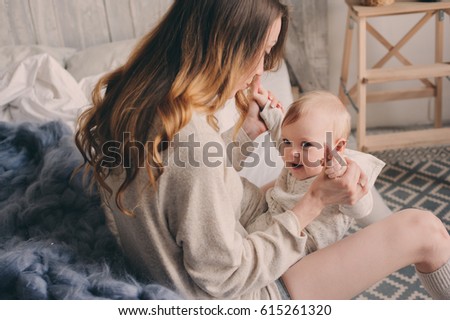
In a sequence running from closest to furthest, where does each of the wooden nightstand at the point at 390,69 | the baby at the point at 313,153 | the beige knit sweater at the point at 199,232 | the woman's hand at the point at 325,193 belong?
the beige knit sweater at the point at 199,232, the woman's hand at the point at 325,193, the baby at the point at 313,153, the wooden nightstand at the point at 390,69

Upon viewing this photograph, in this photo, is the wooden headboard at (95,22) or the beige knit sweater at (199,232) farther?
the wooden headboard at (95,22)

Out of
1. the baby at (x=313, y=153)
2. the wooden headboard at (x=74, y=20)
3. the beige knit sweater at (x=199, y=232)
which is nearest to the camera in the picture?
the beige knit sweater at (x=199, y=232)

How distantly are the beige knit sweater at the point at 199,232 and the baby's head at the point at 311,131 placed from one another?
227mm

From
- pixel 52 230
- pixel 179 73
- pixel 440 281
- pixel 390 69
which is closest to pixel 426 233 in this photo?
pixel 440 281

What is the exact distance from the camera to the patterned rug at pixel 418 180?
2.07m

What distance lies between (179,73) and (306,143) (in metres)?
0.40

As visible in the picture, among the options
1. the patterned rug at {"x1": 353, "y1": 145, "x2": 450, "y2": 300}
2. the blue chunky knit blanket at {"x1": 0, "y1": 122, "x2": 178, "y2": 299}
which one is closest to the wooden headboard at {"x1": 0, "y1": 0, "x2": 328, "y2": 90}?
the patterned rug at {"x1": 353, "y1": 145, "x2": 450, "y2": 300}

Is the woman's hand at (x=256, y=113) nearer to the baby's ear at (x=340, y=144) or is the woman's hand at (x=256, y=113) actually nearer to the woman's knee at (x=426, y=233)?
the baby's ear at (x=340, y=144)

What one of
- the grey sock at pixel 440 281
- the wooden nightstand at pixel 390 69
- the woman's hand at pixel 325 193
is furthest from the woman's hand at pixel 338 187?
the wooden nightstand at pixel 390 69

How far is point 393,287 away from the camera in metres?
1.69

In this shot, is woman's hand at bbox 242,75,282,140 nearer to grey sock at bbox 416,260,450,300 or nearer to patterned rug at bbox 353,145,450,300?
grey sock at bbox 416,260,450,300

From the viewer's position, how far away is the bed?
913 millimetres

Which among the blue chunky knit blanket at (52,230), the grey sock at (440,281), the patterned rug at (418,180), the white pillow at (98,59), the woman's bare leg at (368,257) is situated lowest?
the patterned rug at (418,180)
